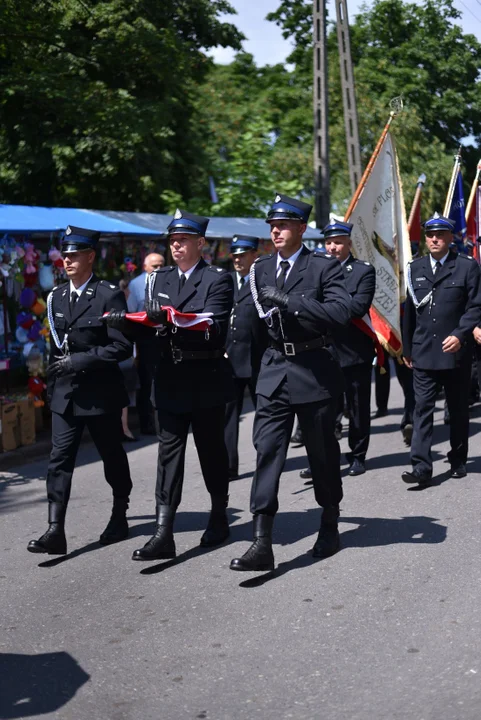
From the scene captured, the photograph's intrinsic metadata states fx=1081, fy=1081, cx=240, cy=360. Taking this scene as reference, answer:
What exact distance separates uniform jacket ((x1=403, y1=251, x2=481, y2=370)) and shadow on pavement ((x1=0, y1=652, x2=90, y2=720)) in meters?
4.22

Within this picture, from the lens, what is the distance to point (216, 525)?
646cm

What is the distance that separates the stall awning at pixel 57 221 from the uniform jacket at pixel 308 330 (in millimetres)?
5315

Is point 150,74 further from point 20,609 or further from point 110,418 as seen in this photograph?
point 20,609

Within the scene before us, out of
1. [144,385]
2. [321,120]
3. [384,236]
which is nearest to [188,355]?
[384,236]

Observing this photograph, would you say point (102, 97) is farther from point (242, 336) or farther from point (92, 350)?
point (92, 350)

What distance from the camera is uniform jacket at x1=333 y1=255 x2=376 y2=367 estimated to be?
8.49m

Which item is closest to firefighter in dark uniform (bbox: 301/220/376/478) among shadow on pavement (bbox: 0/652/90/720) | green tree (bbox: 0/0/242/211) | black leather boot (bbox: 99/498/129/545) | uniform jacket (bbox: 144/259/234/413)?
black leather boot (bbox: 99/498/129/545)

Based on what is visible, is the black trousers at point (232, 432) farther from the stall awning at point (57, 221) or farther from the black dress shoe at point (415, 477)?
the stall awning at point (57, 221)

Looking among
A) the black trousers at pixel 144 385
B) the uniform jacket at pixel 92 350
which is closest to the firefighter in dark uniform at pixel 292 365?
the uniform jacket at pixel 92 350

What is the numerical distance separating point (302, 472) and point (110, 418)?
255 cm

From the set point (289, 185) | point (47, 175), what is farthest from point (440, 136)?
point (47, 175)

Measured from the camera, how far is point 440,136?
43.7 meters

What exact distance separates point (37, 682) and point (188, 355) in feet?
7.27

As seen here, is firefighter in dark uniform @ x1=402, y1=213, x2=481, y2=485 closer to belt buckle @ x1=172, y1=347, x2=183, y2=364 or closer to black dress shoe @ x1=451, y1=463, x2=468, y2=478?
black dress shoe @ x1=451, y1=463, x2=468, y2=478
